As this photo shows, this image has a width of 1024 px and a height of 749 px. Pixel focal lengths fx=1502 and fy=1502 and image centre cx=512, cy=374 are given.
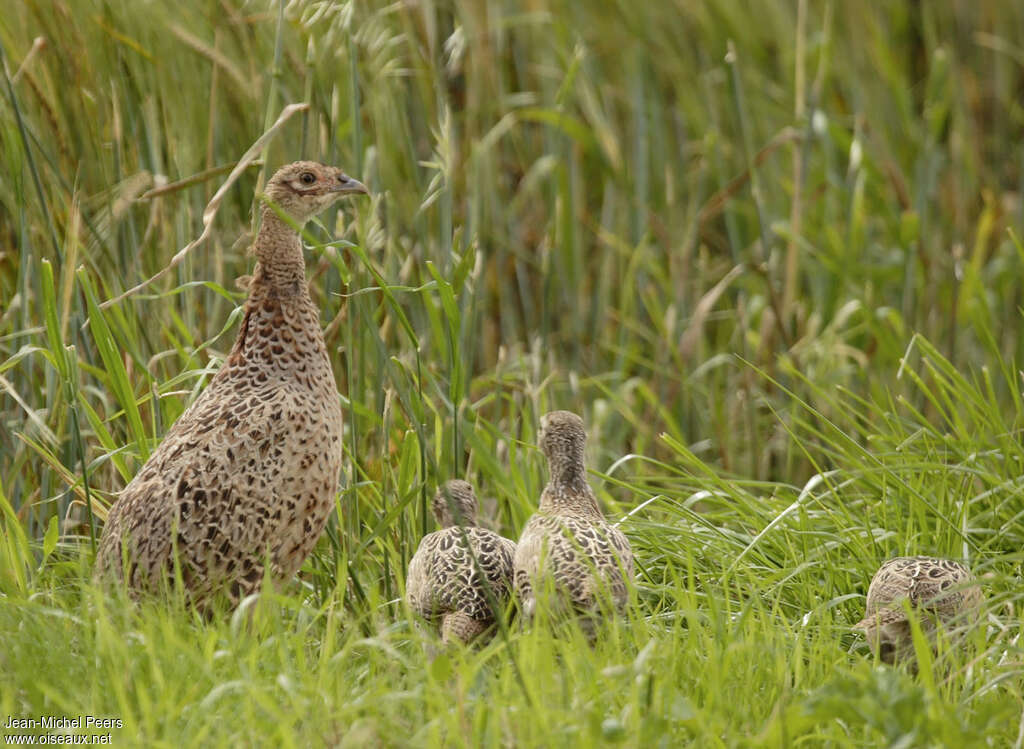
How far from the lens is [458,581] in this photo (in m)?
4.16

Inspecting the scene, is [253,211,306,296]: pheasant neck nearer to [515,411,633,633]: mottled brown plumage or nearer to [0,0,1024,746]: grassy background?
[0,0,1024,746]: grassy background

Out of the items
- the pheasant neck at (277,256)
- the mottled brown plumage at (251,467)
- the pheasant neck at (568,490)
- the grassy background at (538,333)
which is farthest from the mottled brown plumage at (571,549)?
the pheasant neck at (277,256)

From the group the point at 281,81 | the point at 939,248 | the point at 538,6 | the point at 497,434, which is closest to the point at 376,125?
the point at 281,81

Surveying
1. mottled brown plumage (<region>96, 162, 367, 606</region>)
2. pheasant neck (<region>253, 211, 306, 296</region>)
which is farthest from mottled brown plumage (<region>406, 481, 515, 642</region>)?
pheasant neck (<region>253, 211, 306, 296</region>)

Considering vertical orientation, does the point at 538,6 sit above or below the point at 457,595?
above

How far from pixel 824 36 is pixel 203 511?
13.8 feet

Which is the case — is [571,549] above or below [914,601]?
above

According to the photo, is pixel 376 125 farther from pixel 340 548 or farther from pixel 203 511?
pixel 203 511

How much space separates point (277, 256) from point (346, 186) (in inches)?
11.8

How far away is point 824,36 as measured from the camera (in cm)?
702

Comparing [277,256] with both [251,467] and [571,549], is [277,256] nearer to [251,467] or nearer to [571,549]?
[251,467]

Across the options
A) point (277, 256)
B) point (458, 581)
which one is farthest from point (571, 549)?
point (277, 256)

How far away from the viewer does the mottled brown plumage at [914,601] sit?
4.07m

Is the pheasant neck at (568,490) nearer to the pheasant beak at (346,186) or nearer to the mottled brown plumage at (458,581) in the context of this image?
the mottled brown plumage at (458,581)
